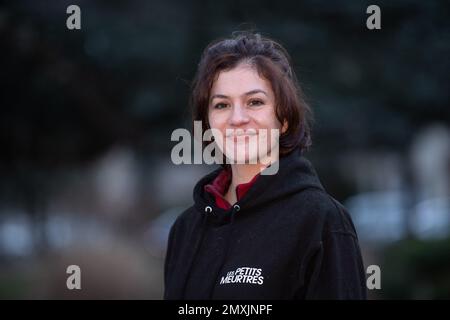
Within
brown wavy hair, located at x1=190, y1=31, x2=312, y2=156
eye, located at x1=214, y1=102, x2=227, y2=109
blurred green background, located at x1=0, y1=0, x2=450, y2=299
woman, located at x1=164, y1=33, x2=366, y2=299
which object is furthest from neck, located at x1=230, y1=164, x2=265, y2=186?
blurred green background, located at x1=0, y1=0, x2=450, y2=299

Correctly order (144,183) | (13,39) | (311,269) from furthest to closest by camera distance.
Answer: (144,183) → (13,39) → (311,269)

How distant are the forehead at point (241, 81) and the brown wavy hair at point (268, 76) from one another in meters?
0.02

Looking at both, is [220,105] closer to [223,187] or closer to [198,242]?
[223,187]

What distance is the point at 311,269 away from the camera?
2752mm

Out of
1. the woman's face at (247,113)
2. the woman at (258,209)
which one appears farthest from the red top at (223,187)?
the woman's face at (247,113)

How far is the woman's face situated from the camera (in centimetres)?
307

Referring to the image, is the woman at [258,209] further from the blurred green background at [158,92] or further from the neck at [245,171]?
the blurred green background at [158,92]

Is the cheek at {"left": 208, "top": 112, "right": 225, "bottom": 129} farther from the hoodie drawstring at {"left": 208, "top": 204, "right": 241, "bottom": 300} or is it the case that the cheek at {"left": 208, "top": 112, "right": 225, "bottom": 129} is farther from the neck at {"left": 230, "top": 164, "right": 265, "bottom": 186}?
the hoodie drawstring at {"left": 208, "top": 204, "right": 241, "bottom": 300}

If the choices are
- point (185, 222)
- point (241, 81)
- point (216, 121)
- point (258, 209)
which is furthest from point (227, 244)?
point (241, 81)
